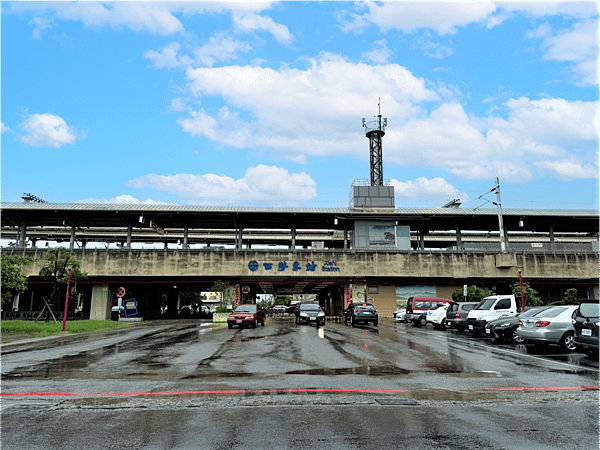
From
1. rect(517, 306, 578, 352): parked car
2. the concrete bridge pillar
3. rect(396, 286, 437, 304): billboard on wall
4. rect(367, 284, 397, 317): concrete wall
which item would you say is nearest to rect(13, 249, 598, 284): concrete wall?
rect(367, 284, 397, 317): concrete wall

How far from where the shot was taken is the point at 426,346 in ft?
55.6

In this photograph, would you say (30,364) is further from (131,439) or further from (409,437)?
(409,437)

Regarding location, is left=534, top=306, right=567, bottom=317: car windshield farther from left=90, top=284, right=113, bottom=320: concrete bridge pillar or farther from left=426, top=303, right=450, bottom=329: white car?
left=90, top=284, right=113, bottom=320: concrete bridge pillar

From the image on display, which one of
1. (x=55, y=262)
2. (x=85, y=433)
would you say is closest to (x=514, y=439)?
(x=85, y=433)

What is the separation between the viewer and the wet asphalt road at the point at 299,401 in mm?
5297

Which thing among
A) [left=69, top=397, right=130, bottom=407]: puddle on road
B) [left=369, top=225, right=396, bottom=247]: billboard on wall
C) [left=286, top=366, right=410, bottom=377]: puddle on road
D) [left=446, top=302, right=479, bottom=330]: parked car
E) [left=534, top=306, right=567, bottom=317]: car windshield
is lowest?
[left=286, top=366, right=410, bottom=377]: puddle on road

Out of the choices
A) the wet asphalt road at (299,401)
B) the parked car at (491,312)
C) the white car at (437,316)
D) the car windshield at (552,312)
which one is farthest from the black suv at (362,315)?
the wet asphalt road at (299,401)

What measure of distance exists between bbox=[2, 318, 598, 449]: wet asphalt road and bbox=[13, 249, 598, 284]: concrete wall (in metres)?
30.3

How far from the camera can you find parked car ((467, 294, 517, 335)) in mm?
21922

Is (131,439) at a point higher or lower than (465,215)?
lower

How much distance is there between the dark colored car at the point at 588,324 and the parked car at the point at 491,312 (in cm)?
919

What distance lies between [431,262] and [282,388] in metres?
38.8

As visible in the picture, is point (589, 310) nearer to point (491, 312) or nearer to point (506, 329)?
point (506, 329)

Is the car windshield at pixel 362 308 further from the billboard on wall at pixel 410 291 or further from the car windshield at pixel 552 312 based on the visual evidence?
the billboard on wall at pixel 410 291
